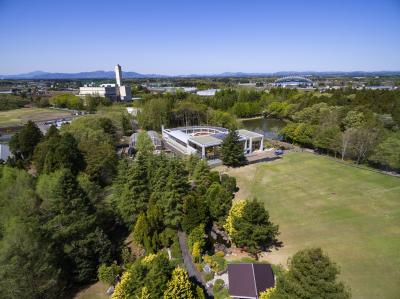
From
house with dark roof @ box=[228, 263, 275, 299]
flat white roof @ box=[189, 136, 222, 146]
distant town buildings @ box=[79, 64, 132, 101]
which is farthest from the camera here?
distant town buildings @ box=[79, 64, 132, 101]

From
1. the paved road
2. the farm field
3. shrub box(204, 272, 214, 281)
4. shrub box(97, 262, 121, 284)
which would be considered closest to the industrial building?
the paved road

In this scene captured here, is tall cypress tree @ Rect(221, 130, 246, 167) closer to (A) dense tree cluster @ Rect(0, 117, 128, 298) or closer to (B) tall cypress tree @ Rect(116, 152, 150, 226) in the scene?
(B) tall cypress tree @ Rect(116, 152, 150, 226)

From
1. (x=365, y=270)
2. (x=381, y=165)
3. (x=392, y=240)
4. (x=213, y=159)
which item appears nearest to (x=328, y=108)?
(x=381, y=165)

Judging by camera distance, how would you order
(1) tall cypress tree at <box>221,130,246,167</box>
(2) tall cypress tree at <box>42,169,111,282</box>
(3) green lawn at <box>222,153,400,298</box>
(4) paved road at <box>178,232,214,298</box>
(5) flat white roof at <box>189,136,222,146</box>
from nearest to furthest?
(4) paved road at <box>178,232,214,298</box>
(3) green lawn at <box>222,153,400,298</box>
(2) tall cypress tree at <box>42,169,111,282</box>
(1) tall cypress tree at <box>221,130,246,167</box>
(5) flat white roof at <box>189,136,222,146</box>

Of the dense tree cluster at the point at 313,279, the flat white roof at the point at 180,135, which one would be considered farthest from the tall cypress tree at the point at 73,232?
the flat white roof at the point at 180,135

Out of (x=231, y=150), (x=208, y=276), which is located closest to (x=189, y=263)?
(x=208, y=276)

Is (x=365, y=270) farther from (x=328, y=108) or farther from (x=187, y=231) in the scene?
(x=328, y=108)

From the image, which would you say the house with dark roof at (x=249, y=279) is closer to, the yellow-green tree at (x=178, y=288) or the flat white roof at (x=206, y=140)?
the yellow-green tree at (x=178, y=288)
